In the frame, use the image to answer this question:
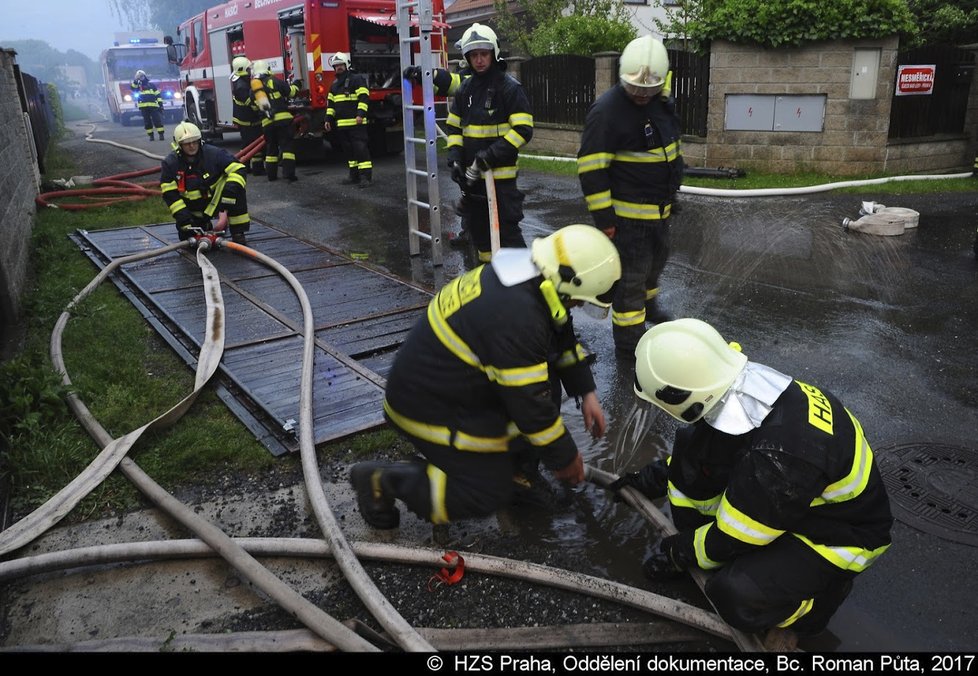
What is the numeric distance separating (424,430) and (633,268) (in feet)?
7.48

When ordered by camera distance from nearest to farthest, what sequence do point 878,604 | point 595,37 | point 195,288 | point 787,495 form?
point 787,495 < point 878,604 < point 195,288 < point 595,37

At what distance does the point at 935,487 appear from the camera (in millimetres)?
3312

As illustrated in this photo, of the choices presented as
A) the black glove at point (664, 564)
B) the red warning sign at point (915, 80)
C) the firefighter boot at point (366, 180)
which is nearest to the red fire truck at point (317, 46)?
the firefighter boot at point (366, 180)

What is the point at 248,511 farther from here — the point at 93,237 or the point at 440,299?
the point at 93,237

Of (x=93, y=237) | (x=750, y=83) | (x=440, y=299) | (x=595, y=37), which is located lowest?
(x=93, y=237)

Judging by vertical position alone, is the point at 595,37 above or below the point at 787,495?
above

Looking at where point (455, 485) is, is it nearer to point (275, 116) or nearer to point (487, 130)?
point (487, 130)

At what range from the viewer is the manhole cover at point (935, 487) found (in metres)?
3.04

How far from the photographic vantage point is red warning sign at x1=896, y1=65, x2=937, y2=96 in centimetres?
989

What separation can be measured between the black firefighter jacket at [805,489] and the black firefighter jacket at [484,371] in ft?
2.18

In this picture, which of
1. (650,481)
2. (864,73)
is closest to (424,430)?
(650,481)

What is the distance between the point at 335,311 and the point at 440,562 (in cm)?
330
